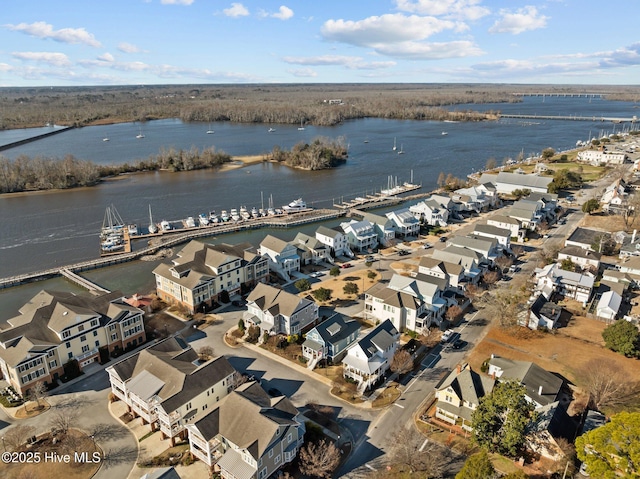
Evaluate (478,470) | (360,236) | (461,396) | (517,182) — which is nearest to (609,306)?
(461,396)

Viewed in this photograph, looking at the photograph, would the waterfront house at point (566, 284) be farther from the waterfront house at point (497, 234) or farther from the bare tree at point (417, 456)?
the bare tree at point (417, 456)

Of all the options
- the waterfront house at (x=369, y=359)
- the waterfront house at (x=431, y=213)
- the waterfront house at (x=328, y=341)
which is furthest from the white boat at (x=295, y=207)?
the waterfront house at (x=369, y=359)

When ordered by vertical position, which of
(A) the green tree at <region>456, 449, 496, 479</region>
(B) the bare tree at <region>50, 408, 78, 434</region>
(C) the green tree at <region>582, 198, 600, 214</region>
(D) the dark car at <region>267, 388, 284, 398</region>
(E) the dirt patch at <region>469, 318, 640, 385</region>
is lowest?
(B) the bare tree at <region>50, 408, 78, 434</region>

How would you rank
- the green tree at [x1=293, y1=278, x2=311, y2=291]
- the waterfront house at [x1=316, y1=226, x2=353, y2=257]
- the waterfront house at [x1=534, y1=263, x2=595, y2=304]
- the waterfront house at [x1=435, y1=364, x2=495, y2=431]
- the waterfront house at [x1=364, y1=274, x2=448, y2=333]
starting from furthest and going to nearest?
the waterfront house at [x1=316, y1=226, x2=353, y2=257]
the green tree at [x1=293, y1=278, x2=311, y2=291]
the waterfront house at [x1=534, y1=263, x2=595, y2=304]
the waterfront house at [x1=364, y1=274, x2=448, y2=333]
the waterfront house at [x1=435, y1=364, x2=495, y2=431]

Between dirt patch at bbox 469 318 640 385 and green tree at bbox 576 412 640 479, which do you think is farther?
dirt patch at bbox 469 318 640 385

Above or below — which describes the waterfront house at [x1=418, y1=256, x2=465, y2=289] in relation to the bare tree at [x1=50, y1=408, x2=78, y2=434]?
Answer: above

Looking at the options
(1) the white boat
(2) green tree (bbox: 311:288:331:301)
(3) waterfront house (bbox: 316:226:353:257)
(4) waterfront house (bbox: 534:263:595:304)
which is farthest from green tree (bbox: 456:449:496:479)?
(1) the white boat

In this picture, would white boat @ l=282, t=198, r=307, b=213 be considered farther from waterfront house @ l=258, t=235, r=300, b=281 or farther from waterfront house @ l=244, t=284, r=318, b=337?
waterfront house @ l=244, t=284, r=318, b=337
